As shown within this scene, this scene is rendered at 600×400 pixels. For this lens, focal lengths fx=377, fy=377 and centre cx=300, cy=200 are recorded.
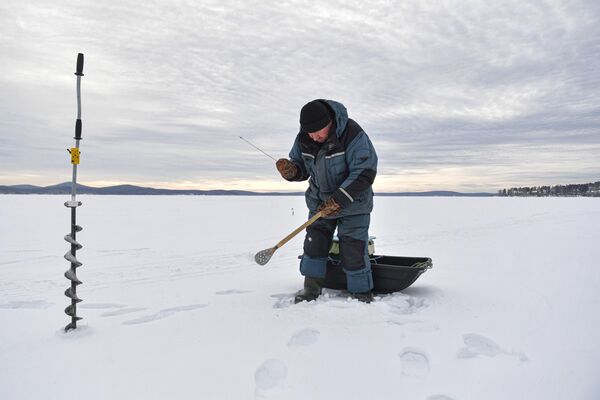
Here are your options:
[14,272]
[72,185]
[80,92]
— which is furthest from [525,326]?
[14,272]

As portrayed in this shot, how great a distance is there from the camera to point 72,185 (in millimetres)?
2699

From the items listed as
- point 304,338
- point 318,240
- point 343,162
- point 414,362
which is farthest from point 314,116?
point 414,362

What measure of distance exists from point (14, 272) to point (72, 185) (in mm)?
3487

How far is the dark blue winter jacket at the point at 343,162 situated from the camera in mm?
3229

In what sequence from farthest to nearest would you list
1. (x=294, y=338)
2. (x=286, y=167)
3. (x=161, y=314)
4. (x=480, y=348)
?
1. (x=286, y=167)
2. (x=161, y=314)
3. (x=294, y=338)
4. (x=480, y=348)

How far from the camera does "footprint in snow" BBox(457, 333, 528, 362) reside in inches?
94.7

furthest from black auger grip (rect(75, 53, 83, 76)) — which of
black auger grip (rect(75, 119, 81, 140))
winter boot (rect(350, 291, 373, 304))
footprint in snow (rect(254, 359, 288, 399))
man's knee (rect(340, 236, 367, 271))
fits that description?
winter boot (rect(350, 291, 373, 304))

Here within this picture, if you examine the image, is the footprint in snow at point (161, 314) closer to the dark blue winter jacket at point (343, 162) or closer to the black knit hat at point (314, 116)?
the dark blue winter jacket at point (343, 162)

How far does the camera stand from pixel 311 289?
11.9 ft

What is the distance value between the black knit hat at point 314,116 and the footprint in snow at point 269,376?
1.86 m

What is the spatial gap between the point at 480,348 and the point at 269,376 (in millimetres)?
1422

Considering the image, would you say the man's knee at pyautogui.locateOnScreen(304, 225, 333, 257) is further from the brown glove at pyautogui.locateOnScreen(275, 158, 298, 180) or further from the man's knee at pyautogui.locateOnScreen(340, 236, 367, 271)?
the brown glove at pyautogui.locateOnScreen(275, 158, 298, 180)

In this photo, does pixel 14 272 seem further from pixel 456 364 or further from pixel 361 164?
pixel 456 364

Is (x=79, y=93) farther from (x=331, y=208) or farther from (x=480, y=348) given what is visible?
(x=480, y=348)
